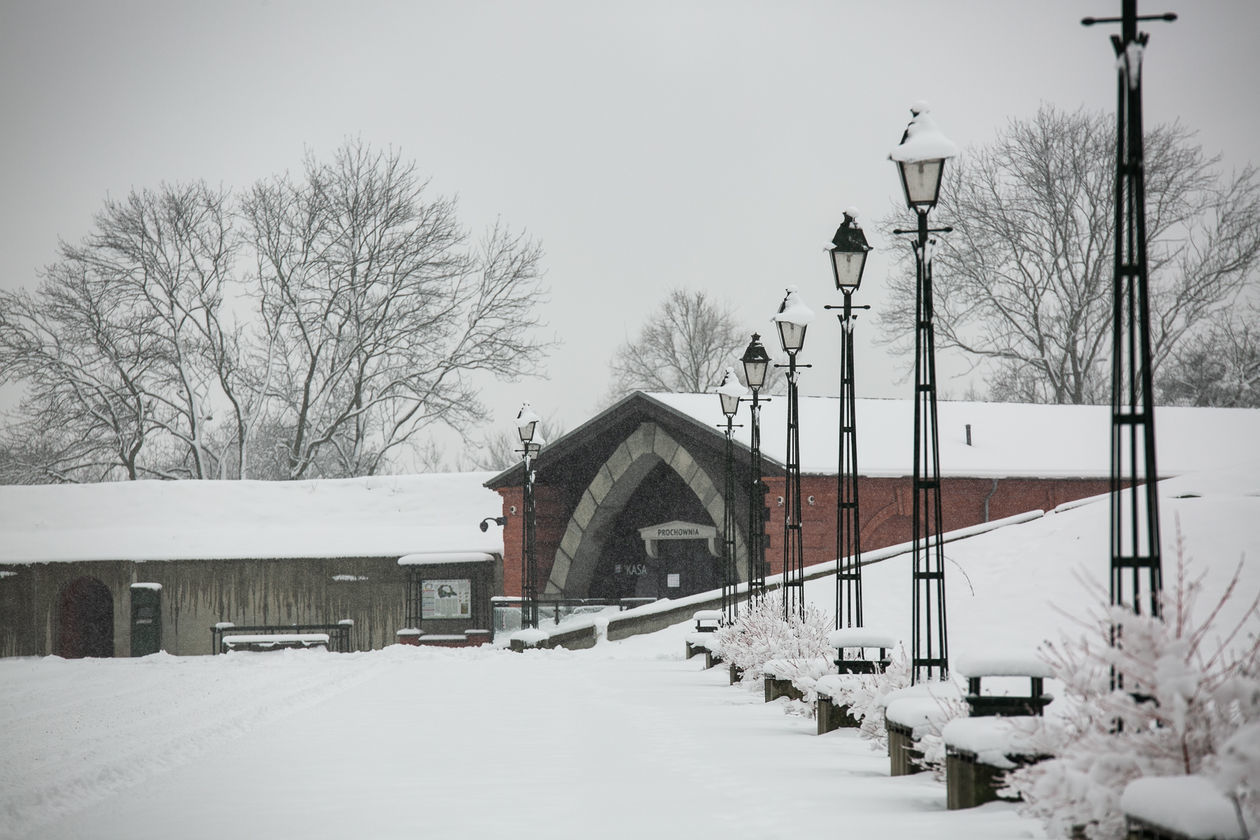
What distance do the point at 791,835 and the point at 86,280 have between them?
38.9m

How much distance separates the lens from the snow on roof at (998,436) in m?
25.7

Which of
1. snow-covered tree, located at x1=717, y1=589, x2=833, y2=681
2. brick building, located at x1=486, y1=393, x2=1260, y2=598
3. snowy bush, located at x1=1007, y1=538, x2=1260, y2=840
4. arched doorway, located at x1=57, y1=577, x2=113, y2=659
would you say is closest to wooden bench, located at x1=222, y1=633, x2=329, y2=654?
brick building, located at x1=486, y1=393, x2=1260, y2=598

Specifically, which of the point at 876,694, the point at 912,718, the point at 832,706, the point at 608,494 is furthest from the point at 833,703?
the point at 608,494

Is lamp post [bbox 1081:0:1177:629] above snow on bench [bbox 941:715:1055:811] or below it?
above

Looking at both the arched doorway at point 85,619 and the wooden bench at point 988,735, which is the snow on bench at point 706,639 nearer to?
the wooden bench at point 988,735

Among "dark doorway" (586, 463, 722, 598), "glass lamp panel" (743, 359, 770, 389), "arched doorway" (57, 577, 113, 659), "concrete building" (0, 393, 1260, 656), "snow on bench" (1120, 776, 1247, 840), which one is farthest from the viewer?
"arched doorway" (57, 577, 113, 659)

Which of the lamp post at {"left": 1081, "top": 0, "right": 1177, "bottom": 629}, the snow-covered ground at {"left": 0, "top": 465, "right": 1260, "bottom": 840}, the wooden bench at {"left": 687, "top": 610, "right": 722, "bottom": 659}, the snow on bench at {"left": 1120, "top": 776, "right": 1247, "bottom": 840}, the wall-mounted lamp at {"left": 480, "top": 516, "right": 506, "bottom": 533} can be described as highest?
the lamp post at {"left": 1081, "top": 0, "right": 1177, "bottom": 629}

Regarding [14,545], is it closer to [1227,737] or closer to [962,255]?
[962,255]

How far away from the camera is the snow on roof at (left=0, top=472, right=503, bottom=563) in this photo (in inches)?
1252

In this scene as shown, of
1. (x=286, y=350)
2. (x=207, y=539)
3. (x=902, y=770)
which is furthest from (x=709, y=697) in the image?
(x=286, y=350)

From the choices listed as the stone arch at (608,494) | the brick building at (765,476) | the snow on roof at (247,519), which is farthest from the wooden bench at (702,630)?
the snow on roof at (247,519)

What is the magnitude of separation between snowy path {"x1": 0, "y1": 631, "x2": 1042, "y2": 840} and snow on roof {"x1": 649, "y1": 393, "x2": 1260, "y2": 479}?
11.8 m

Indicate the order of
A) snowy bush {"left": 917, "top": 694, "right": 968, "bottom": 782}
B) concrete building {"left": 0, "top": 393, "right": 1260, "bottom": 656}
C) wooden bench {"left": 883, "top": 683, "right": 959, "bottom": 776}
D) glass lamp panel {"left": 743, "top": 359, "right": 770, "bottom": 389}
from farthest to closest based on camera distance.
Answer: concrete building {"left": 0, "top": 393, "right": 1260, "bottom": 656}, glass lamp panel {"left": 743, "top": 359, "right": 770, "bottom": 389}, wooden bench {"left": 883, "top": 683, "right": 959, "bottom": 776}, snowy bush {"left": 917, "top": 694, "right": 968, "bottom": 782}

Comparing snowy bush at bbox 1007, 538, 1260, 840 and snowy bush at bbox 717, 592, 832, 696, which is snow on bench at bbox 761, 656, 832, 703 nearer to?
snowy bush at bbox 717, 592, 832, 696
